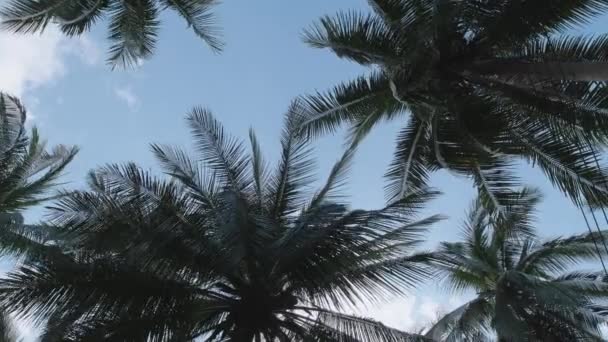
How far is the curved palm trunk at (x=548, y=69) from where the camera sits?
9.51 m

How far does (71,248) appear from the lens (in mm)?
10453

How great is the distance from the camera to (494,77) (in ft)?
36.0

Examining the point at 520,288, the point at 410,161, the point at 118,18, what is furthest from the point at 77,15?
the point at 520,288

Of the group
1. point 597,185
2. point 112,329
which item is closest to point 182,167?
point 112,329

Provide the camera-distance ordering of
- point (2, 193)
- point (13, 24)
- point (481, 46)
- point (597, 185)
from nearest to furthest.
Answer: point (481, 46) < point (597, 185) < point (13, 24) < point (2, 193)

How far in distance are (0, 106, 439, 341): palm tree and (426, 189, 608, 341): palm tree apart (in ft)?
21.3

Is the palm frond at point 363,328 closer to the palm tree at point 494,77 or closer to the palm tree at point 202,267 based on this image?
the palm tree at point 202,267

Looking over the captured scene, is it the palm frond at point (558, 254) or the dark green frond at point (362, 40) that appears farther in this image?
the palm frond at point (558, 254)

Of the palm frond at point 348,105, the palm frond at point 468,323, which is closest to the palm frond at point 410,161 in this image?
the palm frond at point 348,105

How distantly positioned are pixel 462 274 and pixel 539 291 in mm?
3740

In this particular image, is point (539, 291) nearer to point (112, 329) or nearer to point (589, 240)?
point (589, 240)

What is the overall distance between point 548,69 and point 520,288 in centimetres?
879

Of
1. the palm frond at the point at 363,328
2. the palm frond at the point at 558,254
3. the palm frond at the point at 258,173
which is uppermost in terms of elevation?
the palm frond at the point at 558,254

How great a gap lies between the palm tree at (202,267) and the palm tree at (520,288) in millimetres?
6480
